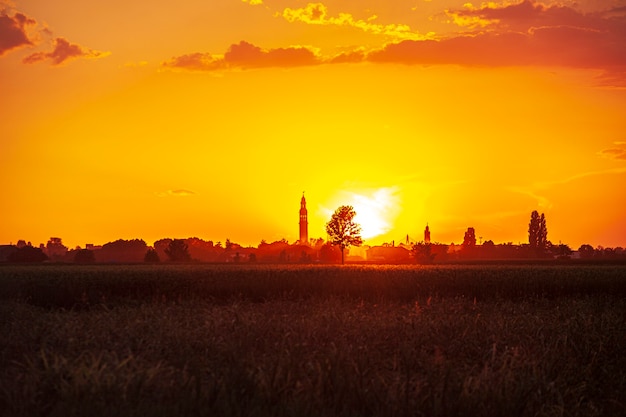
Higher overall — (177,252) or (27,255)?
(177,252)

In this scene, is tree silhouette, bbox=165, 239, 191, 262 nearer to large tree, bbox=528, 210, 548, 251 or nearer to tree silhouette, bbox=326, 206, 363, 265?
tree silhouette, bbox=326, 206, 363, 265

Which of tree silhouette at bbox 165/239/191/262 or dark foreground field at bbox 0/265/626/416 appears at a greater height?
tree silhouette at bbox 165/239/191/262

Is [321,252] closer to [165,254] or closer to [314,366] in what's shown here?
[165,254]

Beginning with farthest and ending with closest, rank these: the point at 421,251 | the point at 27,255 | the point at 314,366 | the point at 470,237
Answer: the point at 470,237
the point at 421,251
the point at 27,255
the point at 314,366

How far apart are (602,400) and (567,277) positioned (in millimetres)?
26210

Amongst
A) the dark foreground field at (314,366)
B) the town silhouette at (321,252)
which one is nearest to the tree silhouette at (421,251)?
the town silhouette at (321,252)

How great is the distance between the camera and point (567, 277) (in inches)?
1407

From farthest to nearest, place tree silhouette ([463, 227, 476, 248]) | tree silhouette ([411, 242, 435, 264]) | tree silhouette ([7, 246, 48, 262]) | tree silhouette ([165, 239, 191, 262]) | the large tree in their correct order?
1. tree silhouette ([463, 227, 476, 248])
2. the large tree
3. tree silhouette ([411, 242, 435, 264])
4. tree silhouette ([165, 239, 191, 262])
5. tree silhouette ([7, 246, 48, 262])

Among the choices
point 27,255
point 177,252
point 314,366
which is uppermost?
point 177,252

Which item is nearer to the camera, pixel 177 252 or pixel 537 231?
pixel 177 252

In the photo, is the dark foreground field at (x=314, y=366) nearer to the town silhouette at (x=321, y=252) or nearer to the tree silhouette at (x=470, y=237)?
the town silhouette at (x=321, y=252)

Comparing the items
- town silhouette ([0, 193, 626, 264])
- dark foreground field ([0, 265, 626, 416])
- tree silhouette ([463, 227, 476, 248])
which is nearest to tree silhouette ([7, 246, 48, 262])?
town silhouette ([0, 193, 626, 264])

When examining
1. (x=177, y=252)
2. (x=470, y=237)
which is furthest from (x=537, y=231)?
(x=177, y=252)

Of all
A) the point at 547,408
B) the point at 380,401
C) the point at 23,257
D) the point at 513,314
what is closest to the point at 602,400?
the point at 547,408
